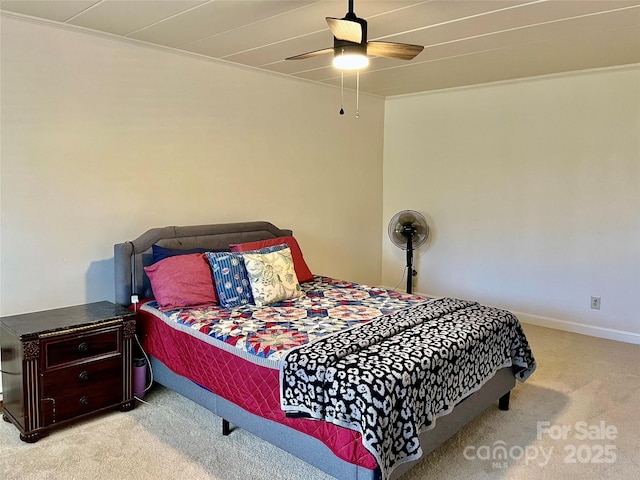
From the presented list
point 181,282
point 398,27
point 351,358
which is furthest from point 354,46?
point 181,282

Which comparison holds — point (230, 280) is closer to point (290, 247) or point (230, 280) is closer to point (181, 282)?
point (181, 282)

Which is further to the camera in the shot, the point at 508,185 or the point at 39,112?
the point at 508,185

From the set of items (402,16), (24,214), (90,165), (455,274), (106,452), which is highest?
(402,16)

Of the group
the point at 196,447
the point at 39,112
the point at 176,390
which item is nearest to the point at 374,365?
the point at 196,447

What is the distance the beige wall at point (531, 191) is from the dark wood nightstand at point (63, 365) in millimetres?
3535

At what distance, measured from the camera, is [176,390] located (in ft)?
9.75

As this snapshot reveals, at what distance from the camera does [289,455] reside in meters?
2.49

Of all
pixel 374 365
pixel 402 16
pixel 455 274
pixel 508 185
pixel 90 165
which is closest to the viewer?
pixel 374 365

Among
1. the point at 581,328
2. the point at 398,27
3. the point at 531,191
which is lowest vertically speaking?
the point at 581,328

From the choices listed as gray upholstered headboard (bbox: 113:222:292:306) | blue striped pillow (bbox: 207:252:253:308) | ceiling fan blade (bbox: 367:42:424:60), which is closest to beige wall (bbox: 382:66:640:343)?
gray upholstered headboard (bbox: 113:222:292:306)

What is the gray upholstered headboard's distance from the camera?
10.7 feet

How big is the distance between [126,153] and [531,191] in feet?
11.9

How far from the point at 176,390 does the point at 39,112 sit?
191 cm

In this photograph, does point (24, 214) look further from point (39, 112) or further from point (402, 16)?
point (402, 16)
